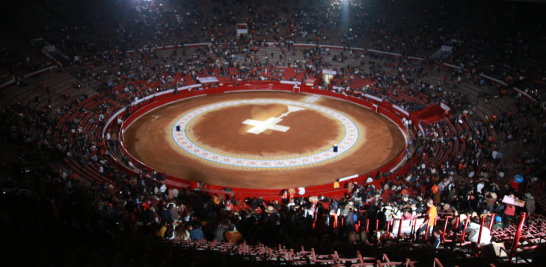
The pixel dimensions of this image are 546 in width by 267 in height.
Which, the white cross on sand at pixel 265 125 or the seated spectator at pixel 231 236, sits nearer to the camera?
the seated spectator at pixel 231 236

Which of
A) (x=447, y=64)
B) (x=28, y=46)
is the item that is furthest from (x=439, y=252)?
(x=28, y=46)

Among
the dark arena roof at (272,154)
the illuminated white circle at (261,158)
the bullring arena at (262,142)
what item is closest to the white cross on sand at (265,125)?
the dark arena roof at (272,154)

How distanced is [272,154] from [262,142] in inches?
99.4

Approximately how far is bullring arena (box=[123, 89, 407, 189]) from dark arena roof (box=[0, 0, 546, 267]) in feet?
0.62

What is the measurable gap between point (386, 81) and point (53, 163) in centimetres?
3760

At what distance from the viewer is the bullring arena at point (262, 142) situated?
27812mm

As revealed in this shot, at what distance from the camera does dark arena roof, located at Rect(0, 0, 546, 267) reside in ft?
33.4

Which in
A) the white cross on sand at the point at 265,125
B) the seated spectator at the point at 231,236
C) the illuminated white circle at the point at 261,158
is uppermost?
the seated spectator at the point at 231,236

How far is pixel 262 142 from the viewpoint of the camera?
3262cm

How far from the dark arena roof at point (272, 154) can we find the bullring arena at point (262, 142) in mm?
190

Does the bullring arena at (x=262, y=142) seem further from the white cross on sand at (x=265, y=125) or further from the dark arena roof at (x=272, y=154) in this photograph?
the white cross on sand at (x=265, y=125)

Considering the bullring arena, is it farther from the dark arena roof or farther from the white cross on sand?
the white cross on sand

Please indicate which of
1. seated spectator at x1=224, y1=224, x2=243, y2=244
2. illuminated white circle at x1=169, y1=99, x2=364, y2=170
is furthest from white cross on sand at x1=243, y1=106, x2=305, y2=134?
seated spectator at x1=224, y1=224, x2=243, y2=244

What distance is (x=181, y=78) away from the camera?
157 feet
